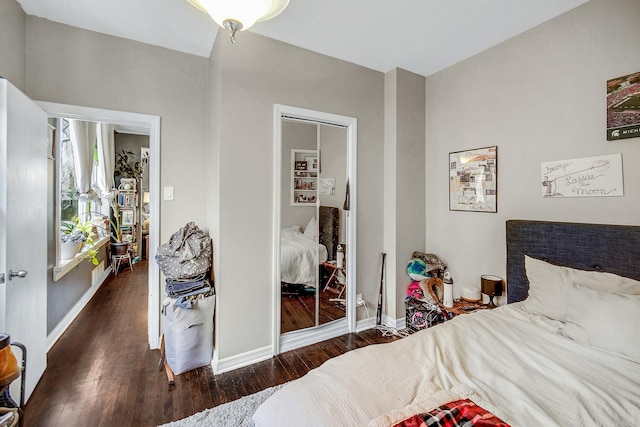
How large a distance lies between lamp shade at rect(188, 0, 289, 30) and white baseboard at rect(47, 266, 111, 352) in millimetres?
3076

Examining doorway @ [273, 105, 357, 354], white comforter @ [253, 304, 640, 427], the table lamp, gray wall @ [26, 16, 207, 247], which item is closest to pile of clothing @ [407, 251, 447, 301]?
the table lamp

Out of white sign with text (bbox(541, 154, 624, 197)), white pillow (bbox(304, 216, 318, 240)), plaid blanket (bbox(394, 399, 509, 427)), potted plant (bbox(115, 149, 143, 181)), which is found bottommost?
plaid blanket (bbox(394, 399, 509, 427))

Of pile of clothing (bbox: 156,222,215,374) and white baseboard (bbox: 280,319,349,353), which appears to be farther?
white baseboard (bbox: 280,319,349,353)

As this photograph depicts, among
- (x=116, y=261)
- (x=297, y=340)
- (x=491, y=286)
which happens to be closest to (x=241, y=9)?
(x=297, y=340)

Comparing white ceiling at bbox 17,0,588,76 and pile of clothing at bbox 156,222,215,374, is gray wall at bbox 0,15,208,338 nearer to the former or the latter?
white ceiling at bbox 17,0,588,76

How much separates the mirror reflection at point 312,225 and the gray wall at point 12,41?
188 centimetres

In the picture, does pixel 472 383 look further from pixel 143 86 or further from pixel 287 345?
pixel 143 86

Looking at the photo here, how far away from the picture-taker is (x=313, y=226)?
8.70 feet

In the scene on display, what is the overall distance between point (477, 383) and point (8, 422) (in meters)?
1.91

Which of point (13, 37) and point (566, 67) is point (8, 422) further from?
point (566, 67)

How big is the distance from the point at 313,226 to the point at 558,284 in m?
1.84

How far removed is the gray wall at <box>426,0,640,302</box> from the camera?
1810 mm

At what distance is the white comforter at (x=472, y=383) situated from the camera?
0.99m

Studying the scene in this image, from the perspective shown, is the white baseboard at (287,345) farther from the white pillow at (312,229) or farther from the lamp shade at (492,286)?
the lamp shade at (492,286)
